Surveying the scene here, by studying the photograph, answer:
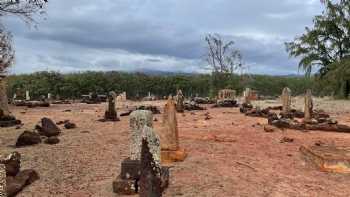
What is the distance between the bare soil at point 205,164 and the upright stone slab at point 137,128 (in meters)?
0.87

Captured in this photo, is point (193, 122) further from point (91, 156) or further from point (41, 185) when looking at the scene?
point (41, 185)

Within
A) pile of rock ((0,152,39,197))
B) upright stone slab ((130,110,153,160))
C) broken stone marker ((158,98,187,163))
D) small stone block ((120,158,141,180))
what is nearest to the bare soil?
pile of rock ((0,152,39,197))

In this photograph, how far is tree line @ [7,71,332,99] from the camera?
51062 mm

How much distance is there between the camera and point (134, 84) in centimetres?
5638

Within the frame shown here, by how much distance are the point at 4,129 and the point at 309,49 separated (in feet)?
91.5

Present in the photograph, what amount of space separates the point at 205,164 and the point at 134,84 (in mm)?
46102

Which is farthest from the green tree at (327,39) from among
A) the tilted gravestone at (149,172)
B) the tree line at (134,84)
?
the tilted gravestone at (149,172)

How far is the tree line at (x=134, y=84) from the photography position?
51.1 metres

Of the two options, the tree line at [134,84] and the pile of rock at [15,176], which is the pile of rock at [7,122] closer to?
the pile of rock at [15,176]

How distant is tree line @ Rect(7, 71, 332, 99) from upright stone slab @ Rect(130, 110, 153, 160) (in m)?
38.0

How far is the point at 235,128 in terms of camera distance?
57.1 ft

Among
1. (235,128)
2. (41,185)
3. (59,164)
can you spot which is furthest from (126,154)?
(235,128)

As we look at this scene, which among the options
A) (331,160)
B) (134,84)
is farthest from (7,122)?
(134,84)

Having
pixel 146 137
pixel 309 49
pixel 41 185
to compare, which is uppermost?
pixel 309 49
